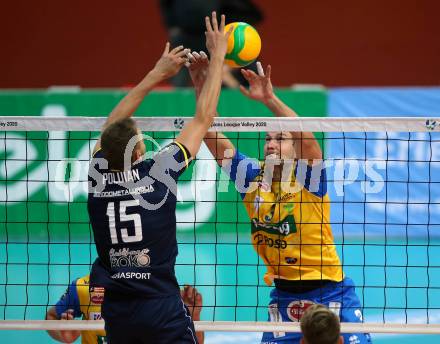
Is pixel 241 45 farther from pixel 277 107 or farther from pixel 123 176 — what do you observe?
pixel 123 176

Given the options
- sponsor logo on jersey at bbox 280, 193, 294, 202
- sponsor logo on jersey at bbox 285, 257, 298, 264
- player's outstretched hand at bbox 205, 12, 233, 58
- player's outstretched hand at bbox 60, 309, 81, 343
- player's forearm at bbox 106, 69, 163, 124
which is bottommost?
player's outstretched hand at bbox 60, 309, 81, 343

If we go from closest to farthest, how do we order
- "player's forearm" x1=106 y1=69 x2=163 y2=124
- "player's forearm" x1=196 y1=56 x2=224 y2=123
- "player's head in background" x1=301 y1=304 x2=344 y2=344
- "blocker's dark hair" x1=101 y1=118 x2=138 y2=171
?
"player's head in background" x1=301 y1=304 x2=344 y2=344, "blocker's dark hair" x1=101 y1=118 x2=138 y2=171, "player's forearm" x1=196 y1=56 x2=224 y2=123, "player's forearm" x1=106 y1=69 x2=163 y2=124

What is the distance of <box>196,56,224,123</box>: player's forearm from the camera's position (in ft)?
15.5

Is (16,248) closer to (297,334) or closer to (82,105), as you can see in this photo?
(82,105)

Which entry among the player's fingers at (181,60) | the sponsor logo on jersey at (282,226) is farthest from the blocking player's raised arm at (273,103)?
the player's fingers at (181,60)

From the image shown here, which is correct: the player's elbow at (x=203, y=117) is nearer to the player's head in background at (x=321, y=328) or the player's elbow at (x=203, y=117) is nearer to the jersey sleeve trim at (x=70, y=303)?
the player's head in background at (x=321, y=328)

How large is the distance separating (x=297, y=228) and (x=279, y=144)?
2.13 feet

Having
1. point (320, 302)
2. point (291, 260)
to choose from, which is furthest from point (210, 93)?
point (320, 302)

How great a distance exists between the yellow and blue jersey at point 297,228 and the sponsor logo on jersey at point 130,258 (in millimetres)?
1501

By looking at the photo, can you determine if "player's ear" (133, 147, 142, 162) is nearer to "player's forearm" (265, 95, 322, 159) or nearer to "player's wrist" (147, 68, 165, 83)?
"player's wrist" (147, 68, 165, 83)

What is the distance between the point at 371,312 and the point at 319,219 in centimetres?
291

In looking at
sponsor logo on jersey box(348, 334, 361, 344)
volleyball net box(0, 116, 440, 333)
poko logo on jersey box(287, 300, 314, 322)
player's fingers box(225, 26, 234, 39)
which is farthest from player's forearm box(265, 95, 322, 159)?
volleyball net box(0, 116, 440, 333)

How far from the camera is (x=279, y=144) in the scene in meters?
6.06

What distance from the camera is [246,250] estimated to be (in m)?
11.5
